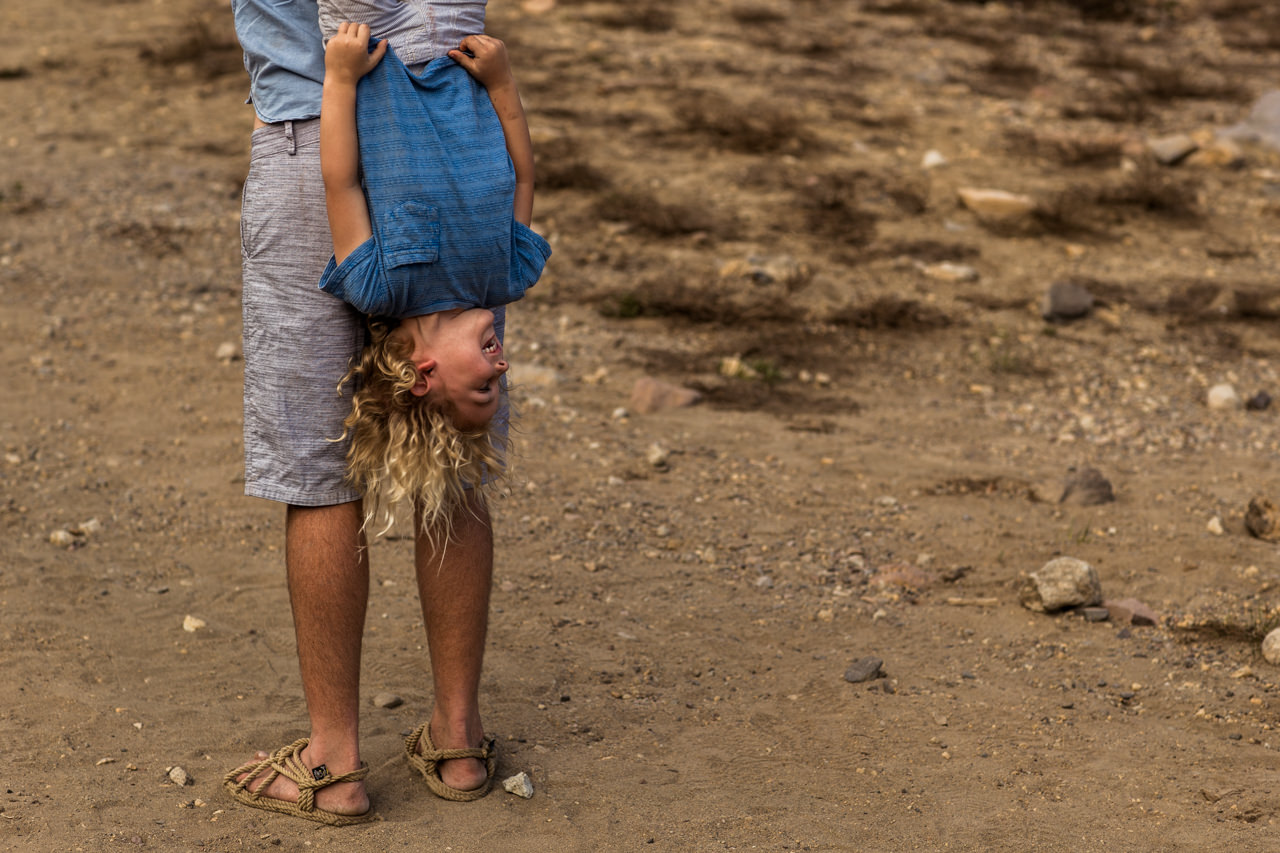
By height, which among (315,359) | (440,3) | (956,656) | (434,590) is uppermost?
(440,3)

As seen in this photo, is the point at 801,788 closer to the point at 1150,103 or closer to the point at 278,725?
the point at 278,725

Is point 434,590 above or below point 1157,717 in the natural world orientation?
above

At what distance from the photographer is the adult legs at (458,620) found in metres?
2.41

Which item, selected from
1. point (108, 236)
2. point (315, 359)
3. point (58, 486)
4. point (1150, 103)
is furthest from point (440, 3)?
point (1150, 103)

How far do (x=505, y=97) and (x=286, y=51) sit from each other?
37cm

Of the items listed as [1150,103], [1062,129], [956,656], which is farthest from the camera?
[1150,103]

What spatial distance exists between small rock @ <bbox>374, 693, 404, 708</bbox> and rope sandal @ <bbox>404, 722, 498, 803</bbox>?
11.4 inches

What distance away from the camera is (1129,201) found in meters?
6.69

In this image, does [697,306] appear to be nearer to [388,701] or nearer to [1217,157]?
[388,701]

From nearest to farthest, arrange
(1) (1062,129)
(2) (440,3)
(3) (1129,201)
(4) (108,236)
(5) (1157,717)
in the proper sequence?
(2) (440,3)
(5) (1157,717)
(4) (108,236)
(3) (1129,201)
(1) (1062,129)

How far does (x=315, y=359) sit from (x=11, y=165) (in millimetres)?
5381

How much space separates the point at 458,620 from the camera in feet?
8.03

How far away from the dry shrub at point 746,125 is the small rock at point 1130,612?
4192 mm

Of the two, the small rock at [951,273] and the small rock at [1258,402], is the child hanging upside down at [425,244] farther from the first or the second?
the small rock at [951,273]
